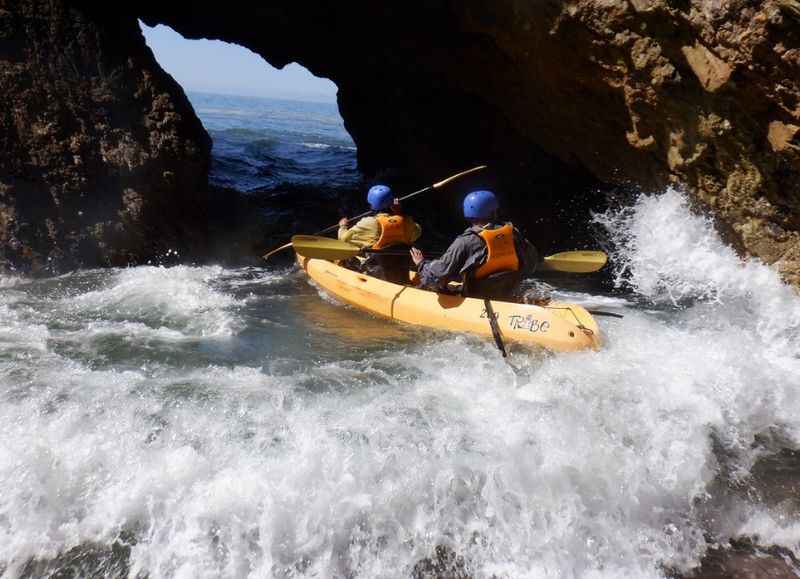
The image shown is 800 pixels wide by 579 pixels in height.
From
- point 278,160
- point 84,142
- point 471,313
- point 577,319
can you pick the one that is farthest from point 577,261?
point 278,160

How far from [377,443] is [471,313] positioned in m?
1.90

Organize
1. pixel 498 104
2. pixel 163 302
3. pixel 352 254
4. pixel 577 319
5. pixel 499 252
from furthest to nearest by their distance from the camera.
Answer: pixel 498 104 < pixel 352 254 < pixel 163 302 < pixel 499 252 < pixel 577 319

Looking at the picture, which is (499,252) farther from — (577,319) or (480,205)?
(577,319)

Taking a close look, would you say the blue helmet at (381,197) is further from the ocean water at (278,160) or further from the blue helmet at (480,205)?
the ocean water at (278,160)

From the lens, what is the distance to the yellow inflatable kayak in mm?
4762

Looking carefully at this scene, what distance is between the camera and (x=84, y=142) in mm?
6570

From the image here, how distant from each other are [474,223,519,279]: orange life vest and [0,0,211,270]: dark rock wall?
3.82m

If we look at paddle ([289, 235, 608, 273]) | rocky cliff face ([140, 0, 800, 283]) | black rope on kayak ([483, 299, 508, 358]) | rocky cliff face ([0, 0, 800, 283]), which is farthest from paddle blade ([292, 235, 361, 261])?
rocky cliff face ([140, 0, 800, 283])

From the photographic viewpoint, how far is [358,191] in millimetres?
11203

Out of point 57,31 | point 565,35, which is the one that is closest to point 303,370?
point 565,35

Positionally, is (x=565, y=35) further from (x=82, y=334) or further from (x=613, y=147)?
(x=82, y=334)

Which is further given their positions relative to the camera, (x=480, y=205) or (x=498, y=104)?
(x=498, y=104)

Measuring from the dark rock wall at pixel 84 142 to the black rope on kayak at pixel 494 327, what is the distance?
3915 millimetres

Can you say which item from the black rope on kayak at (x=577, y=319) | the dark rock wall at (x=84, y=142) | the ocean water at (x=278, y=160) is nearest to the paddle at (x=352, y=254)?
the black rope on kayak at (x=577, y=319)
